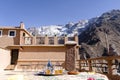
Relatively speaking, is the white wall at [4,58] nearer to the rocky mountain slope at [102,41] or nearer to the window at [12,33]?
the window at [12,33]

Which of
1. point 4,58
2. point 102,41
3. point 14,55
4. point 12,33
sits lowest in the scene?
point 4,58

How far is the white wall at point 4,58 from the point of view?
56.7 feet

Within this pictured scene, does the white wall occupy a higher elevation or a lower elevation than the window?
lower

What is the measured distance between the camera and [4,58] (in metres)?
18.4

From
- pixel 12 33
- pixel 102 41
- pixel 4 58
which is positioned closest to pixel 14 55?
pixel 12 33

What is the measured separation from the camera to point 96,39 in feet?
186

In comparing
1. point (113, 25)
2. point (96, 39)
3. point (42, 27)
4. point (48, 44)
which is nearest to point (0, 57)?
point (48, 44)

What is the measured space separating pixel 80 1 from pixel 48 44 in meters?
7.61

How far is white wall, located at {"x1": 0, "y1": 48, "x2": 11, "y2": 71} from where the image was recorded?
680 inches

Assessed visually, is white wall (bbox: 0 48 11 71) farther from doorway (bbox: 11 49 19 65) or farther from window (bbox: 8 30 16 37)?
window (bbox: 8 30 16 37)

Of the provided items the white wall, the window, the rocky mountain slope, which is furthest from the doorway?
the rocky mountain slope

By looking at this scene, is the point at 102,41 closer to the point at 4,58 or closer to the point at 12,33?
the point at 12,33

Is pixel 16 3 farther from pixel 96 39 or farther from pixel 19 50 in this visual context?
pixel 96 39

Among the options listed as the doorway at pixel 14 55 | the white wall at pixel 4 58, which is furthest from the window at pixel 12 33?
the white wall at pixel 4 58
